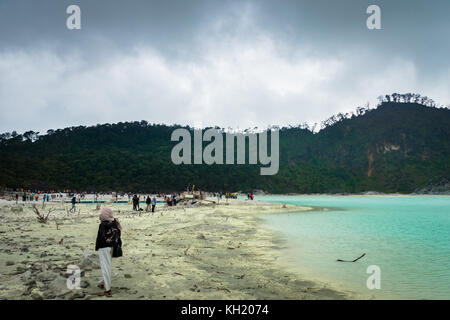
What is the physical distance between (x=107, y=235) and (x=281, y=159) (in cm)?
14536

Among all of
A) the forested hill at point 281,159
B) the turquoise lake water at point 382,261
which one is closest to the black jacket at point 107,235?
the turquoise lake water at point 382,261

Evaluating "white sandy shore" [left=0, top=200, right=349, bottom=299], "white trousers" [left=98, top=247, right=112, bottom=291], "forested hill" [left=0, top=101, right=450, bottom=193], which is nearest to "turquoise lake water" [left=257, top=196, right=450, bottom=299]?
"white sandy shore" [left=0, top=200, right=349, bottom=299]

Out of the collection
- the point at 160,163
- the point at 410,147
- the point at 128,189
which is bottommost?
the point at 128,189

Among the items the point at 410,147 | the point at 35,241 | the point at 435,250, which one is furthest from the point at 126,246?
the point at 410,147

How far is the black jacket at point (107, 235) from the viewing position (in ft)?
18.2

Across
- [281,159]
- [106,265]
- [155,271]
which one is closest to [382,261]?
[155,271]

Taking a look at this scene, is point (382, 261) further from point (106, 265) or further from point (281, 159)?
point (281, 159)

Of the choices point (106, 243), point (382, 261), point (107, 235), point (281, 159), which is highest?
point (281, 159)

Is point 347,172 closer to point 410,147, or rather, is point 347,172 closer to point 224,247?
point 410,147

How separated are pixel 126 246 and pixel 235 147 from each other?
13426 cm

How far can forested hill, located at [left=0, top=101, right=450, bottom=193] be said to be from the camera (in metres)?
91.5

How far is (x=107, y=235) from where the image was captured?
5.61 meters

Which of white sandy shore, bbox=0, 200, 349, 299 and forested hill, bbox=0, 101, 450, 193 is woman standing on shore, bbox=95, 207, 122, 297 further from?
forested hill, bbox=0, 101, 450, 193
